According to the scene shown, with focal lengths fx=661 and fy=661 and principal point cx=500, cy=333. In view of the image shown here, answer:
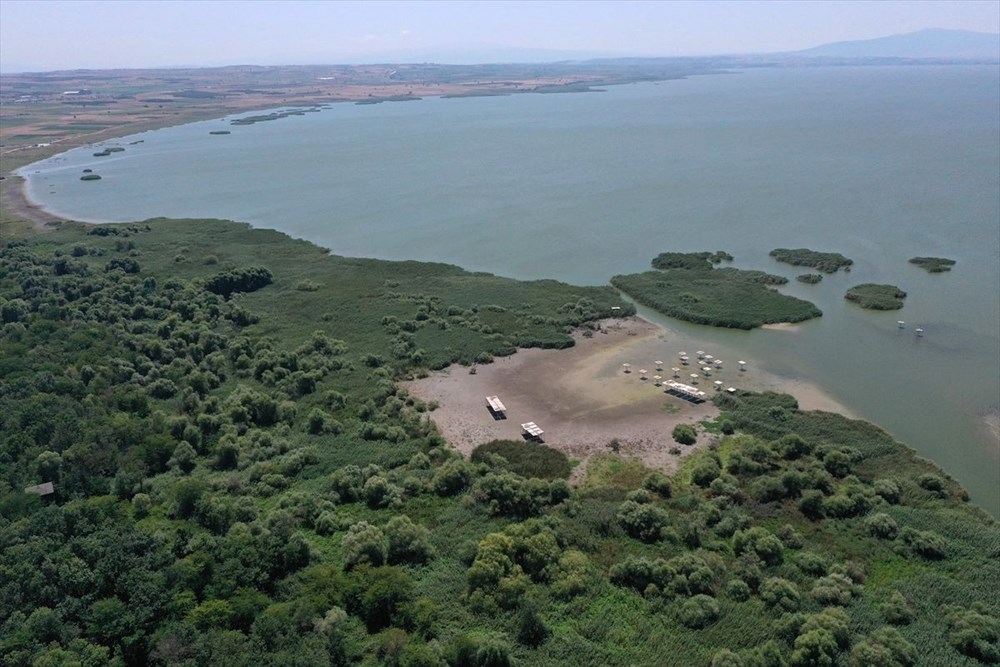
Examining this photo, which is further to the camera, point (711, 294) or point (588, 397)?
point (711, 294)

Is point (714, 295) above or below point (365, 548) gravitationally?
above

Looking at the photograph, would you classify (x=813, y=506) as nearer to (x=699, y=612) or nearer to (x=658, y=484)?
(x=658, y=484)

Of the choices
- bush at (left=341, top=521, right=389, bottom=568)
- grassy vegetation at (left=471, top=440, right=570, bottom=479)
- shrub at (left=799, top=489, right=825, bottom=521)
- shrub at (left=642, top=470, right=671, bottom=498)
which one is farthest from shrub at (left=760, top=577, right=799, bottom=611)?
bush at (left=341, top=521, right=389, bottom=568)

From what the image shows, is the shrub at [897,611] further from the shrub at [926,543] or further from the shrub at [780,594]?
the shrub at [926,543]

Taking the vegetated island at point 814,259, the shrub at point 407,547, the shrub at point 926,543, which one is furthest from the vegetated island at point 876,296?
the shrub at point 407,547

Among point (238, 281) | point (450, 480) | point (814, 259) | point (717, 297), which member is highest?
point (238, 281)

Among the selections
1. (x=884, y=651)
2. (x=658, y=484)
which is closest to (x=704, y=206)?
(x=658, y=484)
